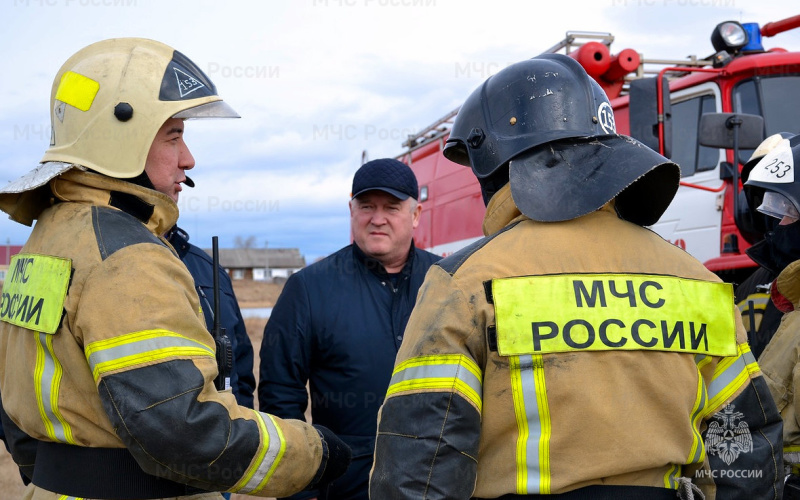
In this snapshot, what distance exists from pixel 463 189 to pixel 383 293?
4.67 meters

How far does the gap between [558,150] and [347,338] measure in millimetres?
1535

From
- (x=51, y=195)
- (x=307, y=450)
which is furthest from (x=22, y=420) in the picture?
(x=307, y=450)

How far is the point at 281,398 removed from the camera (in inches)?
121

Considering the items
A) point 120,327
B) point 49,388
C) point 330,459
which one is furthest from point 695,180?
point 49,388

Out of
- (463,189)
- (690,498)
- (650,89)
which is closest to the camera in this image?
(690,498)

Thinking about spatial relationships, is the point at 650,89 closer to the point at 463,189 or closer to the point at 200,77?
the point at 200,77

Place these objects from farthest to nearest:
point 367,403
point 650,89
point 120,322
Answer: point 650,89, point 367,403, point 120,322

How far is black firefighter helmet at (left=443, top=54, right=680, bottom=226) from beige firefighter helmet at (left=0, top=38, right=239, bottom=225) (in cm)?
92

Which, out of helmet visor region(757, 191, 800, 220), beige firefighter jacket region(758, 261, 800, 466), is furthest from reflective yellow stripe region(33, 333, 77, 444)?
helmet visor region(757, 191, 800, 220)

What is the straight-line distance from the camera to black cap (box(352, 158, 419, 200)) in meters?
3.40

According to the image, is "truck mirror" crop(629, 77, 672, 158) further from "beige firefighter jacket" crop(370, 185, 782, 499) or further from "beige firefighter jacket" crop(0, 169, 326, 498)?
"beige firefighter jacket" crop(0, 169, 326, 498)

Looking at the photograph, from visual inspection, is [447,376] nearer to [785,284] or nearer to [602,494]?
[602,494]

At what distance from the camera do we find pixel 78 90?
220 centimetres

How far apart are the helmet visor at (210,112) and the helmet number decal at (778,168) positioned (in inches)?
79.6
